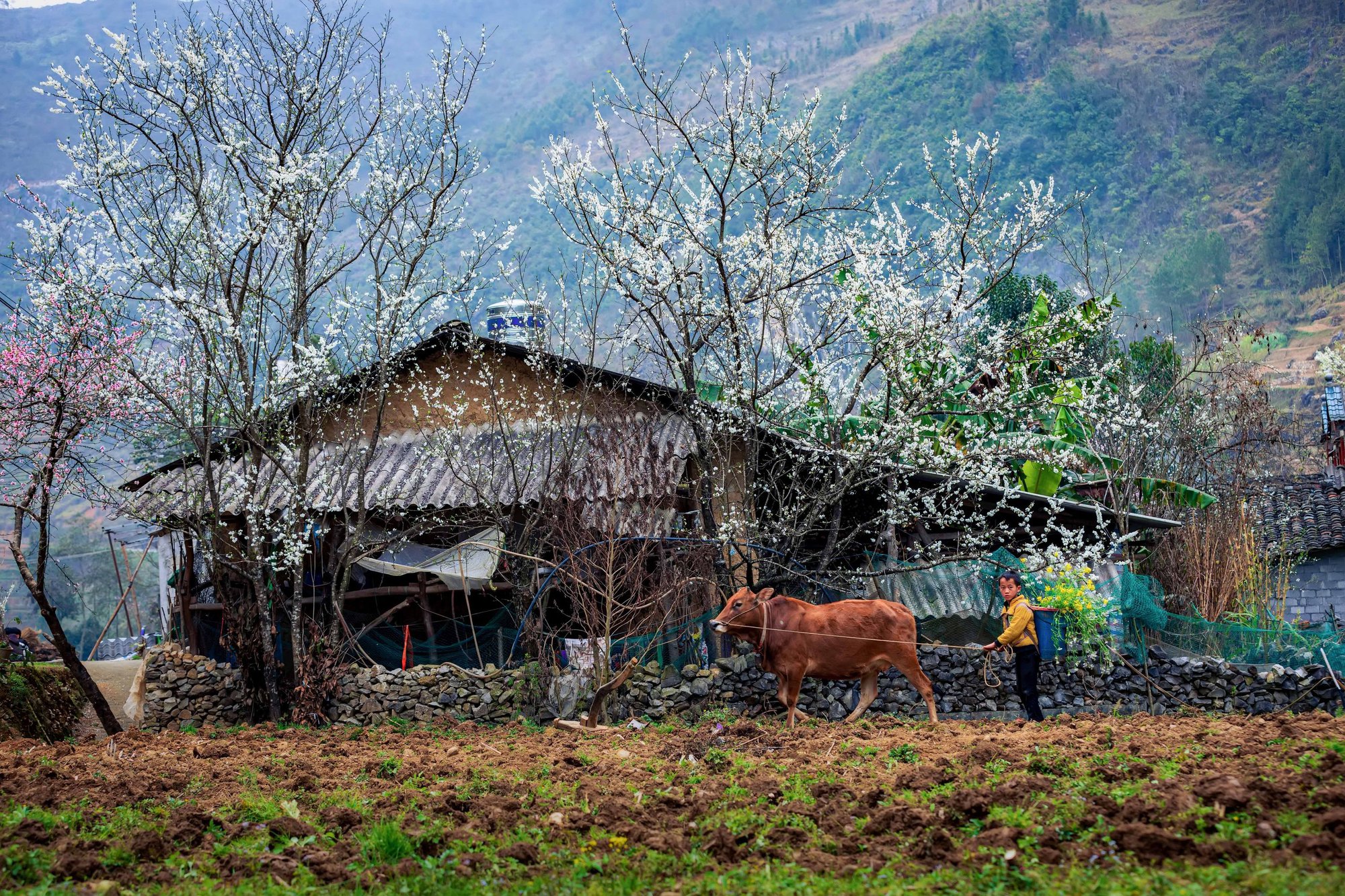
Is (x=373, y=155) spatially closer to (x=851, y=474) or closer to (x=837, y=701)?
(x=851, y=474)

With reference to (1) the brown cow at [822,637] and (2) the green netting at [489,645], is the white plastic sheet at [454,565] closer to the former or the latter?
(2) the green netting at [489,645]

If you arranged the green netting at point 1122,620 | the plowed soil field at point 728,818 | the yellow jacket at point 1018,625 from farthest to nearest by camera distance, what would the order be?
1. the green netting at point 1122,620
2. the yellow jacket at point 1018,625
3. the plowed soil field at point 728,818

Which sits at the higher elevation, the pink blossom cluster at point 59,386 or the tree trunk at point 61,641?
the pink blossom cluster at point 59,386

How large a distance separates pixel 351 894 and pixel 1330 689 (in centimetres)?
1177

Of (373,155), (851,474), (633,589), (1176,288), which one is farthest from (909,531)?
(1176,288)

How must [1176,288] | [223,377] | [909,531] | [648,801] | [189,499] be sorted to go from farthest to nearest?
[1176,288]
[909,531]
[189,499]
[223,377]
[648,801]

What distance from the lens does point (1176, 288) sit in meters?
73.2

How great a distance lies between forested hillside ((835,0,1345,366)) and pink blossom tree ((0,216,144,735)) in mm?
62848

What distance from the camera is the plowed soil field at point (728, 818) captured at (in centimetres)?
534

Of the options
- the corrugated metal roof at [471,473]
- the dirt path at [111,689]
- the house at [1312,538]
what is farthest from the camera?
the house at [1312,538]

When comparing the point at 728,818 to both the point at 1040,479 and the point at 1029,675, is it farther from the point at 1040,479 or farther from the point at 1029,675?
the point at 1040,479

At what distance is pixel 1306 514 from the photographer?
1176 inches

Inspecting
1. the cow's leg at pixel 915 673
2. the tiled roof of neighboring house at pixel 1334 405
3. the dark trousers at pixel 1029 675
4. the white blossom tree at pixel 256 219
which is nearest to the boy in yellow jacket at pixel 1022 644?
the dark trousers at pixel 1029 675

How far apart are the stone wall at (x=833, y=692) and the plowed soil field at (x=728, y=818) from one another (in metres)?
3.78
